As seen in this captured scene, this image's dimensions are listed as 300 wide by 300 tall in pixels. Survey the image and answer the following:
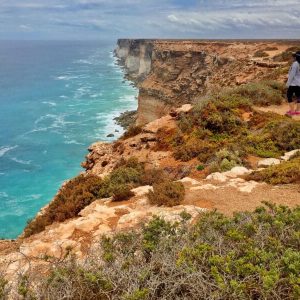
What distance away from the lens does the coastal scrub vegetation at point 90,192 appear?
8.38 meters

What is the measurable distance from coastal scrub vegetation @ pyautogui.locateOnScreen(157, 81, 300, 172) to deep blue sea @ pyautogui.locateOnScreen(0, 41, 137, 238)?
1589cm

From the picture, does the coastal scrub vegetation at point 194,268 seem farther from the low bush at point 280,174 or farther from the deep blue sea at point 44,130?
the deep blue sea at point 44,130

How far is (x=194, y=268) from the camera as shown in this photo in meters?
3.69

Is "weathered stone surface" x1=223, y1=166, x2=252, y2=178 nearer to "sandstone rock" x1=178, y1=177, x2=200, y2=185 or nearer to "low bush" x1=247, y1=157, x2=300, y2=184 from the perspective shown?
"low bush" x1=247, y1=157, x2=300, y2=184

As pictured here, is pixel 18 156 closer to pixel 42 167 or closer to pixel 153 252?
pixel 42 167

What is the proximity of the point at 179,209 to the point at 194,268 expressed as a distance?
3407 mm

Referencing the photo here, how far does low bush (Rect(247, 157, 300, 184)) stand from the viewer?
816 centimetres

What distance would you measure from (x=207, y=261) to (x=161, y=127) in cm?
1047

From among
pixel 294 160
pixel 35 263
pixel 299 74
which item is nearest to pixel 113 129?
pixel 299 74

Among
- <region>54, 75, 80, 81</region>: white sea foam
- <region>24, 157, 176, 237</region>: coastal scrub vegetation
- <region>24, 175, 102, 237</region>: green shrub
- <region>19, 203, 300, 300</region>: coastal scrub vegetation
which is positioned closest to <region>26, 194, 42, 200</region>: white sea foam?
<region>24, 157, 176, 237</region>: coastal scrub vegetation

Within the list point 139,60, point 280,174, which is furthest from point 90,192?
point 139,60

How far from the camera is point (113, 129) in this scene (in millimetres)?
48438

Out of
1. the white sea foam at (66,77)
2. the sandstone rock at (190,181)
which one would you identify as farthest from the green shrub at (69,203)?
the white sea foam at (66,77)

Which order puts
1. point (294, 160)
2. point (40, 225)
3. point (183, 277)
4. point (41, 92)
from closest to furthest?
point (183, 277) < point (40, 225) < point (294, 160) < point (41, 92)
